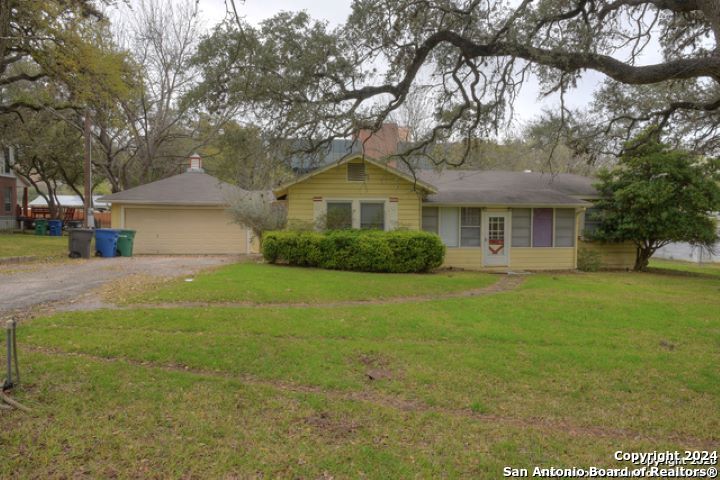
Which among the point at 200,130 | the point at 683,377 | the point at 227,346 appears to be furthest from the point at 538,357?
the point at 200,130

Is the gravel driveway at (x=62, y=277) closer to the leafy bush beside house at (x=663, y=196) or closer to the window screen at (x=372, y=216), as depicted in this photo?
the window screen at (x=372, y=216)

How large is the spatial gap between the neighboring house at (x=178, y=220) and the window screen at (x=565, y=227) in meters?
12.4

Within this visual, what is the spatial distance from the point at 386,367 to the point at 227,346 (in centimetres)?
210

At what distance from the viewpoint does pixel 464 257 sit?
53.6ft

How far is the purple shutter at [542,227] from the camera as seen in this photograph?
54.1ft

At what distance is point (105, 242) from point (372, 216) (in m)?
10.0

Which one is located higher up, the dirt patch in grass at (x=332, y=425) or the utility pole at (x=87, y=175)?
the utility pole at (x=87, y=175)

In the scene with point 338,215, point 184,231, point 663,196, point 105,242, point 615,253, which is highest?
point 663,196

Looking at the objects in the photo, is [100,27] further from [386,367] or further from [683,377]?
[683,377]

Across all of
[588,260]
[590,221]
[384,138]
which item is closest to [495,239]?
[588,260]

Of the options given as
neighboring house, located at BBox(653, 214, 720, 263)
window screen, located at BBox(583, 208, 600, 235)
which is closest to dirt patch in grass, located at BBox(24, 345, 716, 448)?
window screen, located at BBox(583, 208, 600, 235)

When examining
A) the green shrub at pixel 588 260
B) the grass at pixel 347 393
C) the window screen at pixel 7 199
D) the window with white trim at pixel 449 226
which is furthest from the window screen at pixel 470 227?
the window screen at pixel 7 199

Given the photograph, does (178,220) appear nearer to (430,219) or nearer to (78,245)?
(78,245)

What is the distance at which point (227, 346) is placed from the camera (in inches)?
236
